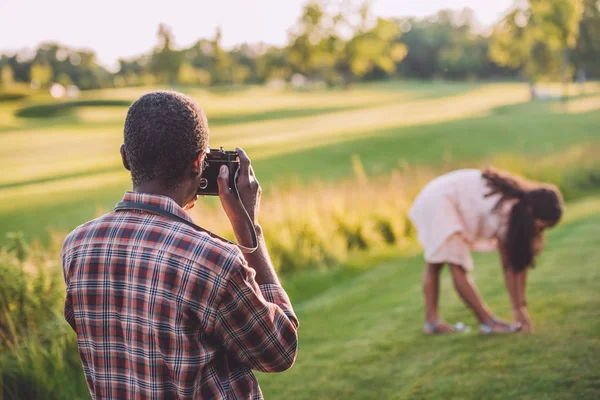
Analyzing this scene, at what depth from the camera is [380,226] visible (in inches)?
424

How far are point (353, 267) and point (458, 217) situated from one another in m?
4.05

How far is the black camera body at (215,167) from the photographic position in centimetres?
228

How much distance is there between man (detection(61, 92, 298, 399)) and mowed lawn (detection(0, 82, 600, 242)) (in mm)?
6963

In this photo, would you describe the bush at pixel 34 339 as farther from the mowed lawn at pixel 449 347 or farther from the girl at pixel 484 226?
the girl at pixel 484 226

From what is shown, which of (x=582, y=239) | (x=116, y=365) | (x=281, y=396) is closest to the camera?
(x=116, y=365)

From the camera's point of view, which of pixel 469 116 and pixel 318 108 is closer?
pixel 469 116

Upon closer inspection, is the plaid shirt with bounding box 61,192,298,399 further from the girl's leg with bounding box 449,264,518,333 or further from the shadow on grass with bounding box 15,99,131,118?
the shadow on grass with bounding box 15,99,131,118

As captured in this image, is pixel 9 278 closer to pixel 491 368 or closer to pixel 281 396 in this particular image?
pixel 281 396

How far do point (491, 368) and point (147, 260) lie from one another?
3.40 m

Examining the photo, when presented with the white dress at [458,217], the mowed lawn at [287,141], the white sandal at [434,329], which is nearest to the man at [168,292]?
the white dress at [458,217]

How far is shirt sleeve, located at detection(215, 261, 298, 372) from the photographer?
6.42 feet

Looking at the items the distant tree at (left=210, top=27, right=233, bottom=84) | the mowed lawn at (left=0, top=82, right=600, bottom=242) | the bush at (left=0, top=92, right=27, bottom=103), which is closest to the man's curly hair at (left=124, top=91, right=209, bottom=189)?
the mowed lawn at (left=0, top=82, right=600, bottom=242)

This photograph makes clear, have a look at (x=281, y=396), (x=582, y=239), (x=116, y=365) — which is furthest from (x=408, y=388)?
(x=582, y=239)

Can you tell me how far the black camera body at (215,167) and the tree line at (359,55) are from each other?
3903 centimetres
